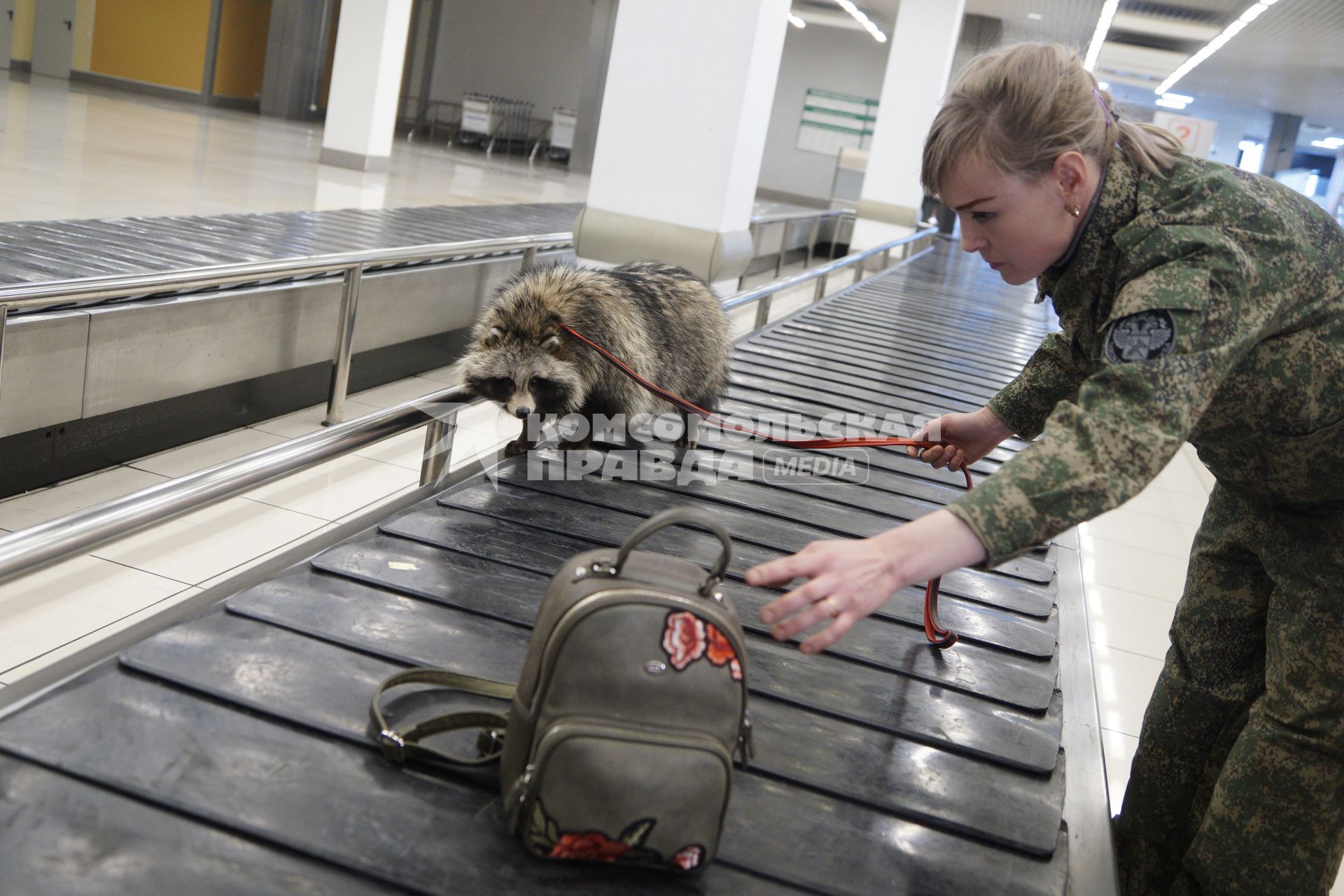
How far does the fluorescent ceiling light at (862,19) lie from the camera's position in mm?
19750

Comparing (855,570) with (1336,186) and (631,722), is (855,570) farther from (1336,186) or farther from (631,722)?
(1336,186)

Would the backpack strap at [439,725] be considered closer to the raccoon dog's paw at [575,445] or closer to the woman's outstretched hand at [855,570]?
the woman's outstretched hand at [855,570]

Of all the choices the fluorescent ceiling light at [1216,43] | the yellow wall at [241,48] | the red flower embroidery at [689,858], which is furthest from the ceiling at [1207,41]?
the red flower embroidery at [689,858]

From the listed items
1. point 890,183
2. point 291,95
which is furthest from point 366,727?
point 291,95

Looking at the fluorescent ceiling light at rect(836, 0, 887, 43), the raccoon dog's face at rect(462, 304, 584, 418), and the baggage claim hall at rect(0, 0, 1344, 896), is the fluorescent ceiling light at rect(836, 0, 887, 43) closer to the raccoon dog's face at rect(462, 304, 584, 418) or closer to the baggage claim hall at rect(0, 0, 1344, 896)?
the baggage claim hall at rect(0, 0, 1344, 896)

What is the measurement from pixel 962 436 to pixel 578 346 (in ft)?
3.52

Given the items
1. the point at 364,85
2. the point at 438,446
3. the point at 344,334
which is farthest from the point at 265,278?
the point at 364,85

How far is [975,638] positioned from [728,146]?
4.29 m

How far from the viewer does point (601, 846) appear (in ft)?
3.89

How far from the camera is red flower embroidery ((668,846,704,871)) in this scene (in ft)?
3.94

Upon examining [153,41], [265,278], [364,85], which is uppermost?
[153,41]

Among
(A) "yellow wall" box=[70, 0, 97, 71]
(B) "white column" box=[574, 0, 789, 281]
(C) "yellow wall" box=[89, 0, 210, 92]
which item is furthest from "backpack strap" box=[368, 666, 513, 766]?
(A) "yellow wall" box=[70, 0, 97, 71]

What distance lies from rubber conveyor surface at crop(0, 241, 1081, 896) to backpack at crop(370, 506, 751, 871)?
64 mm

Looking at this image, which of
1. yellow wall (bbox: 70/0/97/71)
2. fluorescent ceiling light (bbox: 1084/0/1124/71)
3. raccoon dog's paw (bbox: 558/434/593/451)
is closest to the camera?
raccoon dog's paw (bbox: 558/434/593/451)
